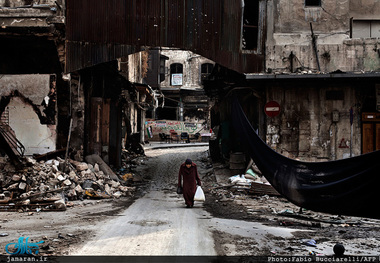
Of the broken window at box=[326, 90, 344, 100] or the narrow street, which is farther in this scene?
the broken window at box=[326, 90, 344, 100]

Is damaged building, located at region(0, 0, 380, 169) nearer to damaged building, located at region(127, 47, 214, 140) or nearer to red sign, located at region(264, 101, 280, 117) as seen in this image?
red sign, located at region(264, 101, 280, 117)

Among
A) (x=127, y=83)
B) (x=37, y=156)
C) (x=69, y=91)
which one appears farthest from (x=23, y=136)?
(x=127, y=83)

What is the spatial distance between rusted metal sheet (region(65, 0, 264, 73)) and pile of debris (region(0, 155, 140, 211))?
150 inches

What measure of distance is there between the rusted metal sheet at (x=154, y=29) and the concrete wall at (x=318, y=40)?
3.83 ft

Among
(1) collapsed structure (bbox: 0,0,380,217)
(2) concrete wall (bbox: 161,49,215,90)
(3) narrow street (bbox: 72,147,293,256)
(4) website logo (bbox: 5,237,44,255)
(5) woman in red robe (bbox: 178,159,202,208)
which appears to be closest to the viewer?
(4) website logo (bbox: 5,237,44,255)

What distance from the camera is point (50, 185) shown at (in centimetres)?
1089

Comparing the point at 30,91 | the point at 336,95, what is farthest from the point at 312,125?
the point at 30,91

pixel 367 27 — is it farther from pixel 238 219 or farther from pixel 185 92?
pixel 185 92

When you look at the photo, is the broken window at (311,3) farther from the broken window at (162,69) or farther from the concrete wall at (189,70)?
the concrete wall at (189,70)

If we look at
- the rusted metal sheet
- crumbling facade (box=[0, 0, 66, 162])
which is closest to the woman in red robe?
crumbling facade (box=[0, 0, 66, 162])

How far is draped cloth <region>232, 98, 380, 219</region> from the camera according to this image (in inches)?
239

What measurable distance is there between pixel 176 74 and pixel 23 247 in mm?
35663

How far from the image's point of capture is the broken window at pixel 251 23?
50.2ft

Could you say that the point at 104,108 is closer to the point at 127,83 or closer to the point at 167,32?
the point at 127,83
